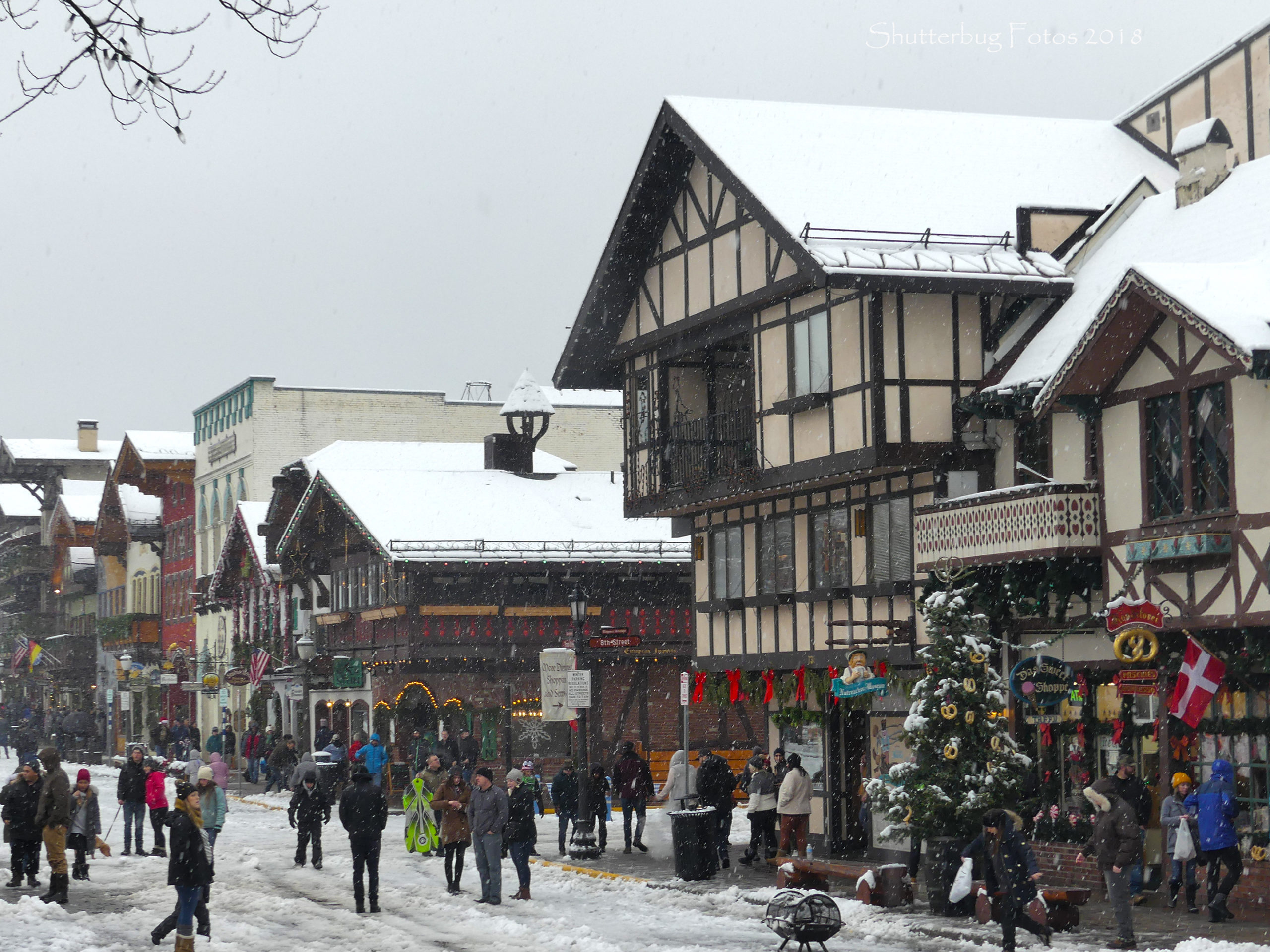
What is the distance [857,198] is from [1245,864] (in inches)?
454

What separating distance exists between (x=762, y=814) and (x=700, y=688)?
197 inches

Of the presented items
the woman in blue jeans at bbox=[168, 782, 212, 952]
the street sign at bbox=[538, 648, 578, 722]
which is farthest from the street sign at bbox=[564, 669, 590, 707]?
the woman in blue jeans at bbox=[168, 782, 212, 952]

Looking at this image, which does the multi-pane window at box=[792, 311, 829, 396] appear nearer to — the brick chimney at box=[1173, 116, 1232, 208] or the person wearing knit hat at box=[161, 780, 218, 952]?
the brick chimney at box=[1173, 116, 1232, 208]

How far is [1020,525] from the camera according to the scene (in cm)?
2198

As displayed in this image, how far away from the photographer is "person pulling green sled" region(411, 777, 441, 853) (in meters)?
28.1

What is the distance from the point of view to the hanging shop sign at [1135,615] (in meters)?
19.5

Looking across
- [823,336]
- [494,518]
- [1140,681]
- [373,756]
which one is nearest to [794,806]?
[823,336]

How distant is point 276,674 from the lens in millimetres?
52406

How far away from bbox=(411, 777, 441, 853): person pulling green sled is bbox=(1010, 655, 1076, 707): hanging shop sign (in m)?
9.80

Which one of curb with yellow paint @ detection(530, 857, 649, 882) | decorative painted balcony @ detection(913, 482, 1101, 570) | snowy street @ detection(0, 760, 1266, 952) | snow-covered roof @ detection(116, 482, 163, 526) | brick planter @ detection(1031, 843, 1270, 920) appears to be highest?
snow-covered roof @ detection(116, 482, 163, 526)

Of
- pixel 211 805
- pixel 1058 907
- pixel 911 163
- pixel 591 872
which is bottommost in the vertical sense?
pixel 591 872

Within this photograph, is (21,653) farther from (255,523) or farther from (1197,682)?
(1197,682)

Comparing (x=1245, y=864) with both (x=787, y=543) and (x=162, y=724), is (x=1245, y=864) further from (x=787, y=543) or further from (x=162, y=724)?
(x=162, y=724)

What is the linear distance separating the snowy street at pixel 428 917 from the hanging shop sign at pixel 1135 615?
11.4ft
